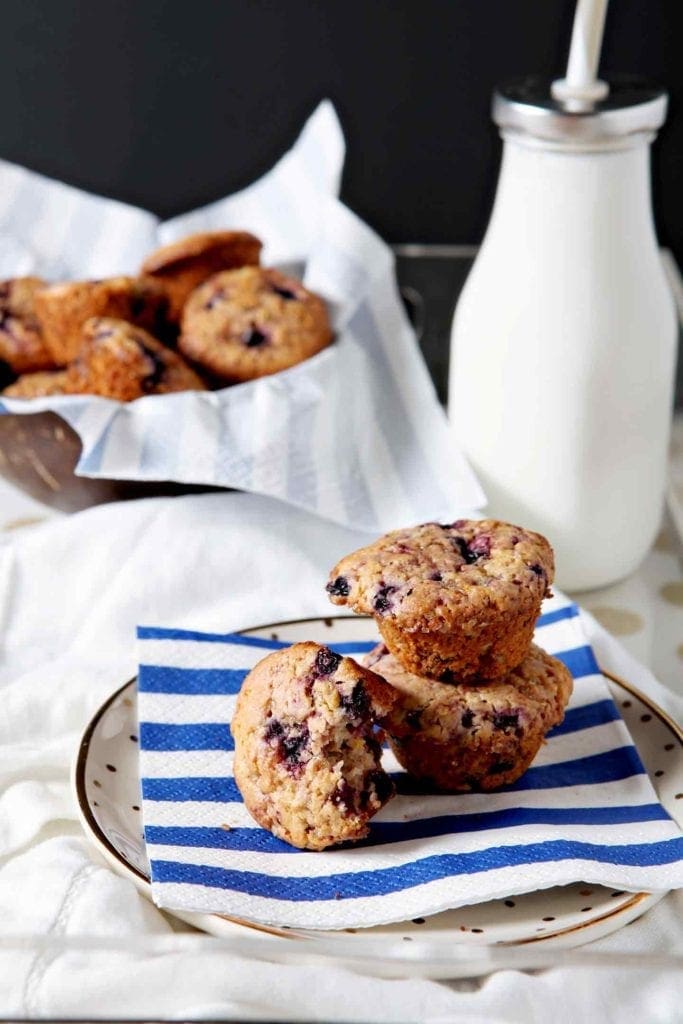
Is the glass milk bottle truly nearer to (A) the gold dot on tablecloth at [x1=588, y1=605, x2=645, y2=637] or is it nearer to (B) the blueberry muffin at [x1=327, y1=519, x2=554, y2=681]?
(A) the gold dot on tablecloth at [x1=588, y1=605, x2=645, y2=637]

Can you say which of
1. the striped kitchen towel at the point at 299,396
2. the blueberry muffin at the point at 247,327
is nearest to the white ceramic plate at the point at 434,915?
the striped kitchen towel at the point at 299,396

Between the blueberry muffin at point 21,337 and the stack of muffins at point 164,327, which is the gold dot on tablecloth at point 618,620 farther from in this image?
the blueberry muffin at point 21,337

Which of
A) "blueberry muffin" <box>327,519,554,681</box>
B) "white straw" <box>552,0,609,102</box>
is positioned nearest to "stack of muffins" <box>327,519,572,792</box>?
"blueberry muffin" <box>327,519,554,681</box>

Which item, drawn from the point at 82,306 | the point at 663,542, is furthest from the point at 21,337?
the point at 663,542

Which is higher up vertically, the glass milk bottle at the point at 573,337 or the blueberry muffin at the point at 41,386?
the glass milk bottle at the point at 573,337

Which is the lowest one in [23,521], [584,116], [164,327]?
[23,521]

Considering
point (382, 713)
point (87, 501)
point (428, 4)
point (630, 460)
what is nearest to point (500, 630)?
point (382, 713)

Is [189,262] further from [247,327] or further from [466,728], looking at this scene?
[466,728]

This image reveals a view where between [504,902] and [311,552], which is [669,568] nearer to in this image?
[311,552]
